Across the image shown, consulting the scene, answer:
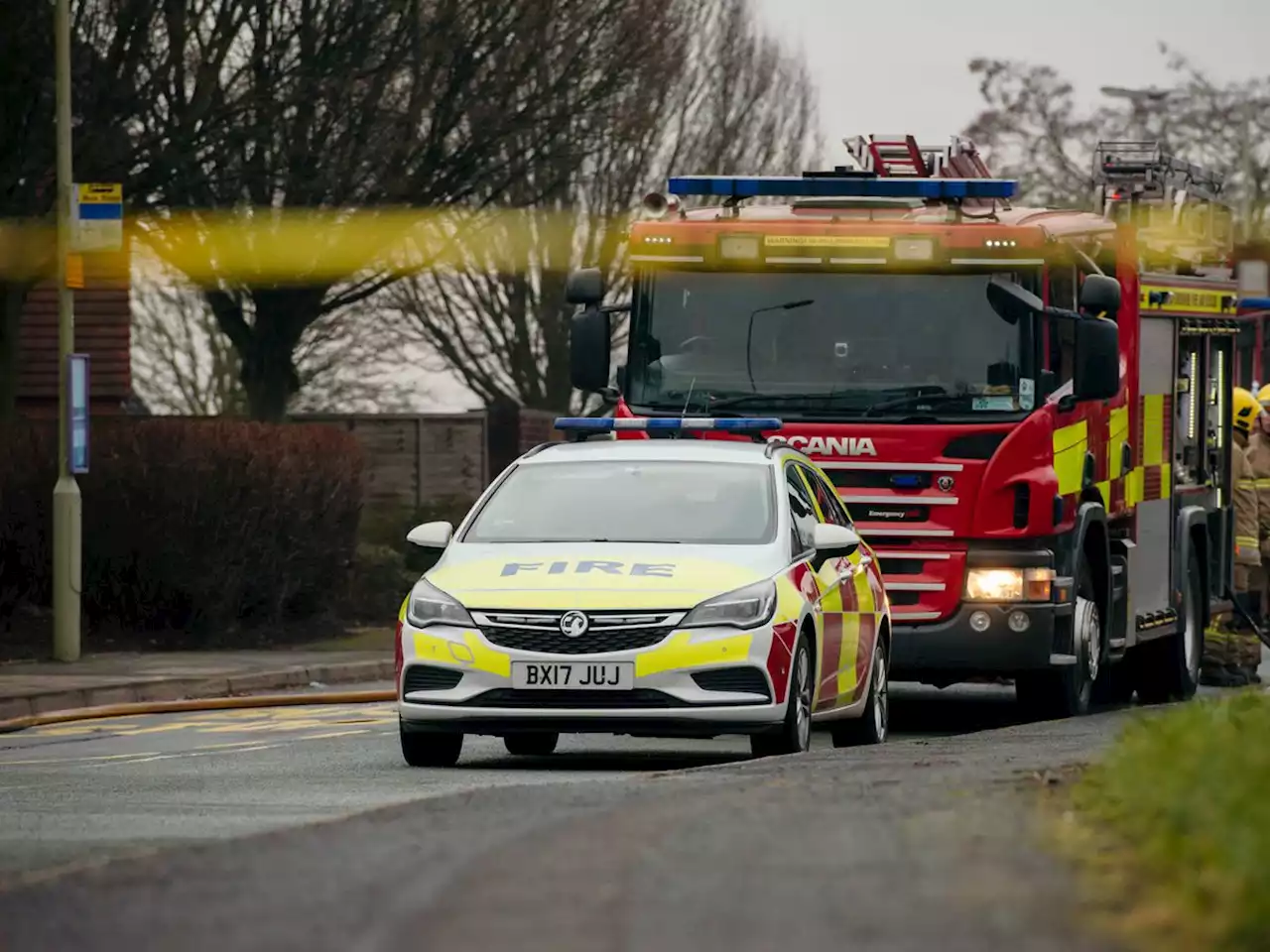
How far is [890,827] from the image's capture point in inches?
320

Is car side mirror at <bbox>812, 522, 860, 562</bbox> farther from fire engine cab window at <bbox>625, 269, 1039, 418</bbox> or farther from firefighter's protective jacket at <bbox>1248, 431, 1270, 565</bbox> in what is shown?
firefighter's protective jacket at <bbox>1248, 431, 1270, 565</bbox>

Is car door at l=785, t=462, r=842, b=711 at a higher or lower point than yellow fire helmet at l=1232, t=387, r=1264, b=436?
lower

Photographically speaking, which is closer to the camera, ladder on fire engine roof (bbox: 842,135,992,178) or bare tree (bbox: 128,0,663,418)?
ladder on fire engine roof (bbox: 842,135,992,178)

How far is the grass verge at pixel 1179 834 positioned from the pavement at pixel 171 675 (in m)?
11.2

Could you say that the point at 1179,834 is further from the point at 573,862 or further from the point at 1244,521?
the point at 1244,521

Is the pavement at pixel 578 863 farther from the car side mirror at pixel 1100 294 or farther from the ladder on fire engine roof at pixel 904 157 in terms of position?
the ladder on fire engine roof at pixel 904 157

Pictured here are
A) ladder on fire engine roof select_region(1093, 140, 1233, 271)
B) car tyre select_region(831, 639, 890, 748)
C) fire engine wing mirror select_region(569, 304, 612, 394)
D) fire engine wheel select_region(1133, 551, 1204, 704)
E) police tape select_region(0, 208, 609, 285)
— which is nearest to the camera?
car tyre select_region(831, 639, 890, 748)

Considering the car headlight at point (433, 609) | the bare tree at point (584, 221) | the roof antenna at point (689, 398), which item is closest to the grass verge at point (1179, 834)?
the car headlight at point (433, 609)

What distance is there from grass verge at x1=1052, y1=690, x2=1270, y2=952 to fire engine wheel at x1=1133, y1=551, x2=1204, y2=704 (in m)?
10.5

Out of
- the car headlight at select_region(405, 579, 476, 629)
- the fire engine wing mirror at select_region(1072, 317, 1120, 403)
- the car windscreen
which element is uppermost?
the fire engine wing mirror at select_region(1072, 317, 1120, 403)

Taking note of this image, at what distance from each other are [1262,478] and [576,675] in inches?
437

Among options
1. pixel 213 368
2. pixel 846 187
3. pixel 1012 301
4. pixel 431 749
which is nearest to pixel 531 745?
pixel 431 749

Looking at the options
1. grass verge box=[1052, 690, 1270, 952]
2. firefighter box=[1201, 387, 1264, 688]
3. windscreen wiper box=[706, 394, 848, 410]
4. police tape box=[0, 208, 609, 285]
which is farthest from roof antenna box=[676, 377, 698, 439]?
police tape box=[0, 208, 609, 285]

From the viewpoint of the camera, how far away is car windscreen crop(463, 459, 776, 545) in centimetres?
1398
